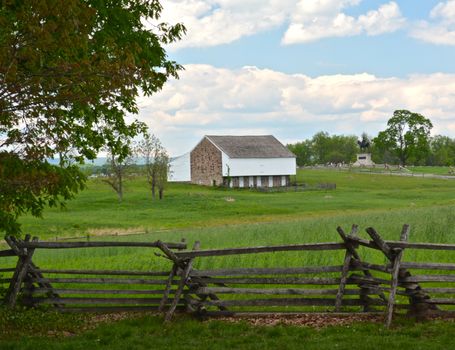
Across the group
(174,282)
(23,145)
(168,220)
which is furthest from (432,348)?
(168,220)

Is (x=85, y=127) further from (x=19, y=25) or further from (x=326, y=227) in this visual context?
(x=326, y=227)

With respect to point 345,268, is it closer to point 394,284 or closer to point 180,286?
point 394,284

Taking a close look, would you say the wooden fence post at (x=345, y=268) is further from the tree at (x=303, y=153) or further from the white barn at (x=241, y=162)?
the tree at (x=303, y=153)

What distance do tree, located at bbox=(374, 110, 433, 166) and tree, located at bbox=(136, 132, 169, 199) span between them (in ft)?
205

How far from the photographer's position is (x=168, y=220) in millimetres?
47688

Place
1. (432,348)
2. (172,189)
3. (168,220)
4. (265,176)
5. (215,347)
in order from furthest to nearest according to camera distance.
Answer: (265,176)
(172,189)
(168,220)
(215,347)
(432,348)

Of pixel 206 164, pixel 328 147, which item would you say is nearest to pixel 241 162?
pixel 206 164

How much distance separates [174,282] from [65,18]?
5108mm

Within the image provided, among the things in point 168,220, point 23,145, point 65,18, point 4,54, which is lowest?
point 168,220

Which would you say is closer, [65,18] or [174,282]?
[65,18]

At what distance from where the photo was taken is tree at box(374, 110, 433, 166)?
121 meters

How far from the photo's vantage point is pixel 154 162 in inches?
2776

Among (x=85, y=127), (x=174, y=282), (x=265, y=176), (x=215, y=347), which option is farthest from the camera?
(x=265, y=176)

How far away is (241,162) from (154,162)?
63.4 ft
